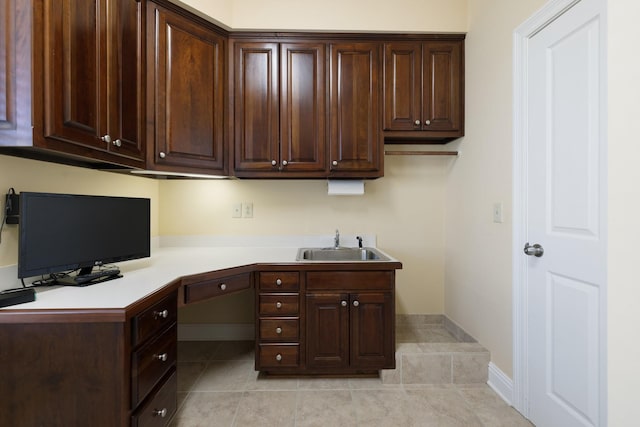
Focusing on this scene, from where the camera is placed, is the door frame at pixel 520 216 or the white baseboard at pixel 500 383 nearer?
the door frame at pixel 520 216

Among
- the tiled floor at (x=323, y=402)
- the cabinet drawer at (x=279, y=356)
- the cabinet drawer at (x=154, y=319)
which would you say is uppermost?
the cabinet drawer at (x=154, y=319)

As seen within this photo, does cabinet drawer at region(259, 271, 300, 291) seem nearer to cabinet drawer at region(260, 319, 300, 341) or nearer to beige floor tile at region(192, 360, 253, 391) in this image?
cabinet drawer at region(260, 319, 300, 341)

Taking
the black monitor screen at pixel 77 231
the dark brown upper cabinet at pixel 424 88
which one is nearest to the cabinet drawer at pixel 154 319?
the black monitor screen at pixel 77 231

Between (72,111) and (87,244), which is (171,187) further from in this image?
(72,111)

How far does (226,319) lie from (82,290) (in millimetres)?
1428

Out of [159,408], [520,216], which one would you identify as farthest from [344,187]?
[159,408]

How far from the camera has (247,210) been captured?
2523 millimetres

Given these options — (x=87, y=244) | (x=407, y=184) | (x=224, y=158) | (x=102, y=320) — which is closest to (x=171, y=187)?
(x=224, y=158)

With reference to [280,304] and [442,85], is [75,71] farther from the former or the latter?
[442,85]

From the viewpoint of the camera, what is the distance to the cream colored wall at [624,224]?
784 mm

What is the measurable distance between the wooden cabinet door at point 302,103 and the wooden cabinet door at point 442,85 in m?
0.81

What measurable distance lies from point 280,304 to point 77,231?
45.8 inches

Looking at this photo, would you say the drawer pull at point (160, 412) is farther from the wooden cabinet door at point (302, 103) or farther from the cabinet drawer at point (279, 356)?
the wooden cabinet door at point (302, 103)

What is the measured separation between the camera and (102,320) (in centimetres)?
106
